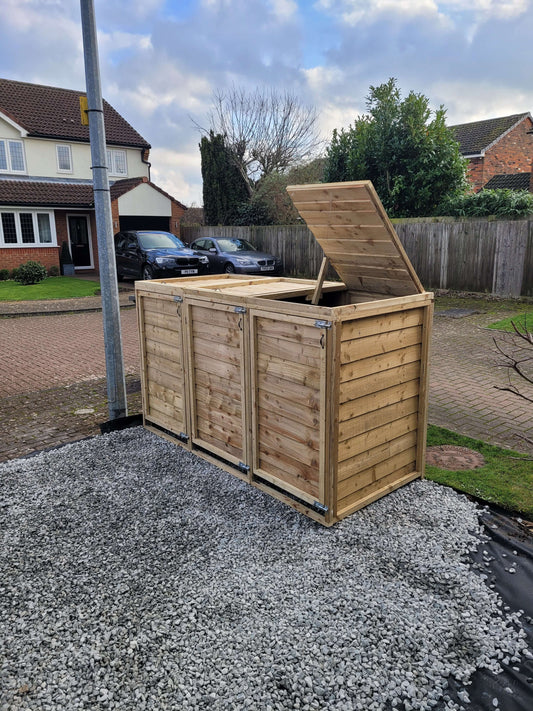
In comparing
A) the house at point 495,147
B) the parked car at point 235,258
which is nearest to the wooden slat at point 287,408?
the parked car at point 235,258

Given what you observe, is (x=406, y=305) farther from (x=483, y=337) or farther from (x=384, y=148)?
(x=384, y=148)

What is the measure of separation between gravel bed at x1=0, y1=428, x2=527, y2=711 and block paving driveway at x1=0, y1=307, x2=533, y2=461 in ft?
4.41

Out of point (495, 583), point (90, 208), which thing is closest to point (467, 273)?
point (495, 583)

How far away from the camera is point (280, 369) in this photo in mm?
4395

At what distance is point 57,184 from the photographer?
26.6 metres

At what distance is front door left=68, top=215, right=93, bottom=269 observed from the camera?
27.3 meters

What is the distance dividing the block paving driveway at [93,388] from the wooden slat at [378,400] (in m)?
0.90

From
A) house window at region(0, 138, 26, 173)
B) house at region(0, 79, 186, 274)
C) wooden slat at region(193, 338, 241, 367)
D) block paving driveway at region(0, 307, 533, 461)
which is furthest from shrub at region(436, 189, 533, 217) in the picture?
house window at region(0, 138, 26, 173)

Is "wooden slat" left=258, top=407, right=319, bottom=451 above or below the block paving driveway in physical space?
above

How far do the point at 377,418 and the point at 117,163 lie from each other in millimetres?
28536

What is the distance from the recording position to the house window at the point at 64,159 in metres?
27.4

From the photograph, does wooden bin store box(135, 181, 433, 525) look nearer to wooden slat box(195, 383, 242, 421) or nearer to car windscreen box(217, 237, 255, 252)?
wooden slat box(195, 383, 242, 421)

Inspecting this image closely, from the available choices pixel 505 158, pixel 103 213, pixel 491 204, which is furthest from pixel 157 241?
pixel 505 158

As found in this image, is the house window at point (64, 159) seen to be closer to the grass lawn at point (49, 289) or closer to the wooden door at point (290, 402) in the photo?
the grass lawn at point (49, 289)
